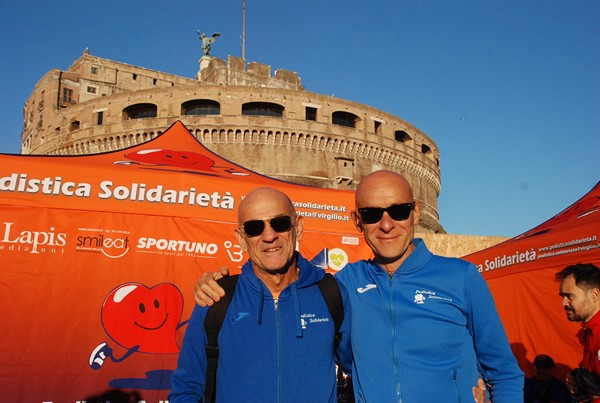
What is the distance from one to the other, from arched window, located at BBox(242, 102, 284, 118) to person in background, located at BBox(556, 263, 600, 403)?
1200 inches

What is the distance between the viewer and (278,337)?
6.47ft

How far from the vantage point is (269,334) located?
6.47 ft

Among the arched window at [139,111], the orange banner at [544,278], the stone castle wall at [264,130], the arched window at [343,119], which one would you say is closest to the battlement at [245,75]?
the stone castle wall at [264,130]

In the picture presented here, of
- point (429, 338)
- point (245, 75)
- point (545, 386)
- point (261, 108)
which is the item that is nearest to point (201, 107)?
point (261, 108)

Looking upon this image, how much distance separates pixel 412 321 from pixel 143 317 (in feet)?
9.13

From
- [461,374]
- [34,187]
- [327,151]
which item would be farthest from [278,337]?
[327,151]

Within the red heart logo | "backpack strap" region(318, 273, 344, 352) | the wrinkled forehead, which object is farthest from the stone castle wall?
"backpack strap" region(318, 273, 344, 352)

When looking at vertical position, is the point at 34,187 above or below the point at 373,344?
above

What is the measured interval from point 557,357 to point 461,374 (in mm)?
4004

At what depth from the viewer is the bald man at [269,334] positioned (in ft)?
6.36

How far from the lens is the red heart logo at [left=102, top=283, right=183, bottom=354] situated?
3.99 m

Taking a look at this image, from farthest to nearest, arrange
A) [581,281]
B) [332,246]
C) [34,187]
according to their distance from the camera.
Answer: [332,246] < [34,187] < [581,281]

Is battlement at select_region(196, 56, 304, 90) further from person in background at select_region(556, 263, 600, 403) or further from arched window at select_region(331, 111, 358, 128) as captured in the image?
person in background at select_region(556, 263, 600, 403)

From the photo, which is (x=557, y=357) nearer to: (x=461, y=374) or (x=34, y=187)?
(x=461, y=374)
